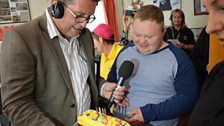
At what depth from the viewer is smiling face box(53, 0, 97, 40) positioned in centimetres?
107

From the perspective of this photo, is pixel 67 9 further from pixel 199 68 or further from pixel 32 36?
pixel 199 68

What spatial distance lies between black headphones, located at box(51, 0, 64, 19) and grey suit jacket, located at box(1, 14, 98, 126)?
7 cm

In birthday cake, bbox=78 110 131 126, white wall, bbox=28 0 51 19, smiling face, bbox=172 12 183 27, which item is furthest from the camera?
white wall, bbox=28 0 51 19

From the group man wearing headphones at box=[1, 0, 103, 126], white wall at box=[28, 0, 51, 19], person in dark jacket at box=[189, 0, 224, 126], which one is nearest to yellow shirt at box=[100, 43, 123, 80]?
man wearing headphones at box=[1, 0, 103, 126]

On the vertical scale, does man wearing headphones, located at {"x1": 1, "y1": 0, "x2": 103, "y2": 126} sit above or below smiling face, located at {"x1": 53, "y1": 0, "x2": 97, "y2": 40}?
below

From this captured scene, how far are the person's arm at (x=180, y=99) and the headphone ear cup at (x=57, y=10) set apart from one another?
1.98 feet

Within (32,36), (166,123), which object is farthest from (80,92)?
(166,123)

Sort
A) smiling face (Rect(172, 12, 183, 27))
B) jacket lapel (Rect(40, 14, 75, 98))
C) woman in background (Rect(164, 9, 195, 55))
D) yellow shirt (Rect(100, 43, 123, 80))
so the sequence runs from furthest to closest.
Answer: smiling face (Rect(172, 12, 183, 27))
woman in background (Rect(164, 9, 195, 55))
yellow shirt (Rect(100, 43, 123, 80))
jacket lapel (Rect(40, 14, 75, 98))

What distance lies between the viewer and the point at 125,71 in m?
1.10

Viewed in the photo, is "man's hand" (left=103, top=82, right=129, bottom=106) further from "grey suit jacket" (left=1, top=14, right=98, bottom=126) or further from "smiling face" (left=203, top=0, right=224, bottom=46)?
"smiling face" (left=203, top=0, right=224, bottom=46)

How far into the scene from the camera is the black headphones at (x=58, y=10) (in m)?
1.05

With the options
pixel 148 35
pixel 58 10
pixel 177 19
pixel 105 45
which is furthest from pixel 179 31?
pixel 58 10

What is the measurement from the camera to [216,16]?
0.51 meters

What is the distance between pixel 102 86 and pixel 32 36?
19.3 inches
